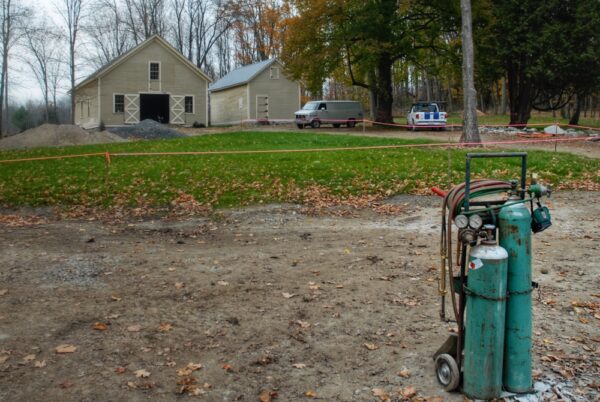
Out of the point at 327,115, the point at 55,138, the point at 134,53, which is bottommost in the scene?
the point at 55,138

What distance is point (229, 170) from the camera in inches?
591

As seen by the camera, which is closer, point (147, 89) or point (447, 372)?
point (447, 372)

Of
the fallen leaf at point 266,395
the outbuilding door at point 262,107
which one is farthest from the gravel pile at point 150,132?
the fallen leaf at point 266,395

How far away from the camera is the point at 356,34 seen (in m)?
34.5

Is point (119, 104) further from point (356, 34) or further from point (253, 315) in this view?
point (253, 315)

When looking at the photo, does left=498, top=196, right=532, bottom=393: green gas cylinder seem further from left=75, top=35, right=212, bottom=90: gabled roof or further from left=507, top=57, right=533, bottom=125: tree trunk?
left=75, top=35, right=212, bottom=90: gabled roof

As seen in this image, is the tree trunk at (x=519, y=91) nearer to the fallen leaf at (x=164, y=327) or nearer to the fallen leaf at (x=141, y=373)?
the fallen leaf at (x=164, y=327)

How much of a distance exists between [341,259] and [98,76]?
1536 inches

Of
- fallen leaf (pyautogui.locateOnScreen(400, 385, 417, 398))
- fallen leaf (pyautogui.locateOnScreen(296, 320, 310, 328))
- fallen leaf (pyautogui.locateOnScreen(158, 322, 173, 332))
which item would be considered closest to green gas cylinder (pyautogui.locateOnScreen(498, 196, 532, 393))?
fallen leaf (pyautogui.locateOnScreen(400, 385, 417, 398))

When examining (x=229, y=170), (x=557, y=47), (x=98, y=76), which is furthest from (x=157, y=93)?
(x=229, y=170)

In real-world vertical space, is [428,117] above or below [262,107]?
below

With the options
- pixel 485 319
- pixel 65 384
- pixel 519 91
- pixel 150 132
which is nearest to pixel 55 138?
pixel 150 132

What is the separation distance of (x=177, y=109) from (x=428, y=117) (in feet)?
65.6

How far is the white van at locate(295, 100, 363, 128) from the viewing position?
1505 inches
